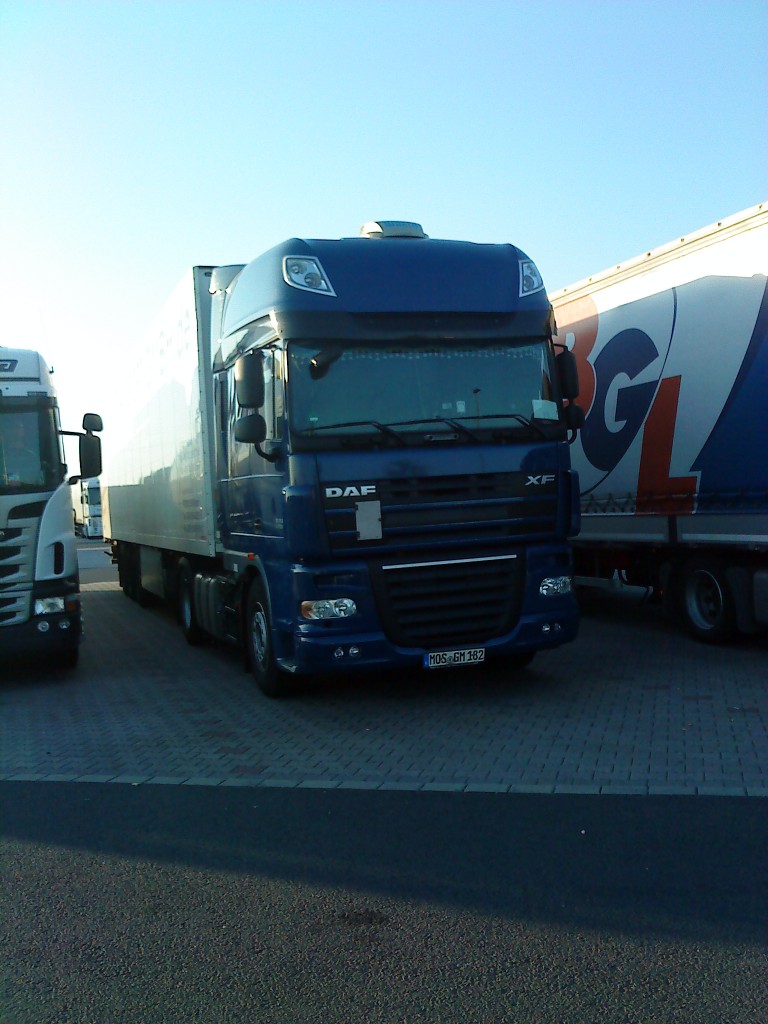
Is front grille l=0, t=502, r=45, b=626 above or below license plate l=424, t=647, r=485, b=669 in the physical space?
above

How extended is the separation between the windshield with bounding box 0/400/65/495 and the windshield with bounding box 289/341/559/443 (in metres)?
3.62

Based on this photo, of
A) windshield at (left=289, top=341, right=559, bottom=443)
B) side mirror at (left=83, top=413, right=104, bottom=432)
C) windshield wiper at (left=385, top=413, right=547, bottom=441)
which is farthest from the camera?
side mirror at (left=83, top=413, right=104, bottom=432)

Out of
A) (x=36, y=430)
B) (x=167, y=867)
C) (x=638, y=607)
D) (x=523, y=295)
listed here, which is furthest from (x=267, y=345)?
(x=638, y=607)

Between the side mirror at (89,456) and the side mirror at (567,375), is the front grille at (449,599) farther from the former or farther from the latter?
the side mirror at (89,456)

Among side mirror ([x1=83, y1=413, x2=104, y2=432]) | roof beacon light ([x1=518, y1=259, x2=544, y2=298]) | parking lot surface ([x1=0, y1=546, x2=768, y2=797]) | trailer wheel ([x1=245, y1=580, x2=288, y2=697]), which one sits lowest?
parking lot surface ([x1=0, y1=546, x2=768, y2=797])

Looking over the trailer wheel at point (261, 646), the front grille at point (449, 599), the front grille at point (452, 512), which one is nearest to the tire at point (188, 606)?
the trailer wheel at point (261, 646)

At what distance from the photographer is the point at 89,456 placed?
37.1 feet

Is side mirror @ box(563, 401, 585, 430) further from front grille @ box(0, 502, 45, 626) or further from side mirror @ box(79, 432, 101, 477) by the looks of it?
front grille @ box(0, 502, 45, 626)

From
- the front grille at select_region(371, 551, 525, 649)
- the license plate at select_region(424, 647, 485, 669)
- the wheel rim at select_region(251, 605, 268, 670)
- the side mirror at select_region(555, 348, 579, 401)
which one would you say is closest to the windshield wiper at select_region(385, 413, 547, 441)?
the side mirror at select_region(555, 348, 579, 401)

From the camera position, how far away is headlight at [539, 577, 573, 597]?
29.5ft

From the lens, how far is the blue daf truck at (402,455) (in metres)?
8.41

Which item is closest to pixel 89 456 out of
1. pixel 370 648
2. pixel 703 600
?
pixel 370 648

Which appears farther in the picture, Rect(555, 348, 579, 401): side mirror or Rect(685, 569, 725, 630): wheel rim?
Rect(685, 569, 725, 630): wheel rim

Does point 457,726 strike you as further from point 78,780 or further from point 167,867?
point 167,867
